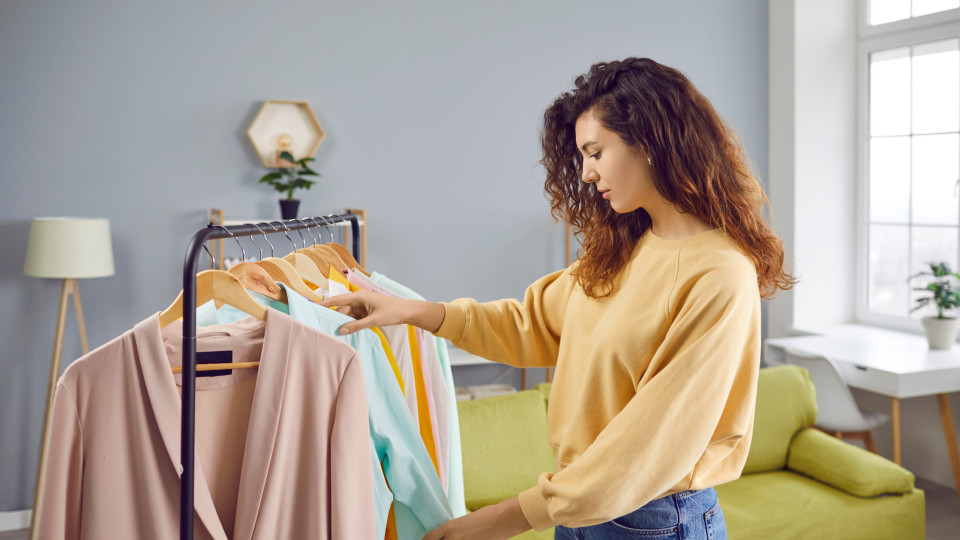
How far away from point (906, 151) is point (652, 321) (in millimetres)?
3438

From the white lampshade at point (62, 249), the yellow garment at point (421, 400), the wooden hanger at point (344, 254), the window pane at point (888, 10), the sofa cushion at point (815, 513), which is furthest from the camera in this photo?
the window pane at point (888, 10)

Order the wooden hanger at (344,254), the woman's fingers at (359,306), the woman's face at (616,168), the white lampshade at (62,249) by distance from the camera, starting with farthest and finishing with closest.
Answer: the white lampshade at (62,249) < the wooden hanger at (344,254) < the woman's fingers at (359,306) < the woman's face at (616,168)

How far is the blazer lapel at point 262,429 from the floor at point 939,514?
8.58 feet

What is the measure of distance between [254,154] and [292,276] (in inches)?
82.1

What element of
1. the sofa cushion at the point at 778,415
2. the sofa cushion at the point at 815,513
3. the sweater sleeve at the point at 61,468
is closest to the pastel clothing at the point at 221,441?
the sweater sleeve at the point at 61,468

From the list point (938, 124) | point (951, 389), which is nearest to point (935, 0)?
point (938, 124)

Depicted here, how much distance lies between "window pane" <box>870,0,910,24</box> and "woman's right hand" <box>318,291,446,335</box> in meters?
3.59

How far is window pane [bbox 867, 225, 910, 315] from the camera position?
4.01 m

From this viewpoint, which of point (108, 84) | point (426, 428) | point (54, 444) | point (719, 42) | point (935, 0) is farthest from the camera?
point (719, 42)

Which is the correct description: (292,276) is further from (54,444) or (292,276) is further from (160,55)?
(160,55)

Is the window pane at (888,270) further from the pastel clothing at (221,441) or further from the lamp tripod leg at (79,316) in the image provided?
the lamp tripod leg at (79,316)

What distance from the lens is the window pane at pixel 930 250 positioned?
12.2 feet

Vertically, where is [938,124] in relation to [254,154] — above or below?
above

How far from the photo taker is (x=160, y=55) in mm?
3189
